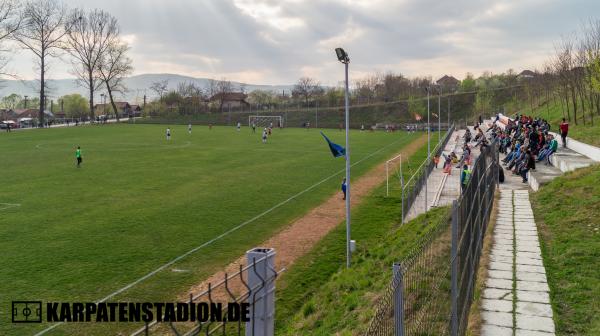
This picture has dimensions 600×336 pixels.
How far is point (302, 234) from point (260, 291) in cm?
1149

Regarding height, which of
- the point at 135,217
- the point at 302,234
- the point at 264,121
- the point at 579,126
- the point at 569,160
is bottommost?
the point at 302,234

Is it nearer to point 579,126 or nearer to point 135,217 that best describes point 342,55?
point 135,217

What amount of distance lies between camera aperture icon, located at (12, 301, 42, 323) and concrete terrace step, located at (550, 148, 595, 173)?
18.8 metres

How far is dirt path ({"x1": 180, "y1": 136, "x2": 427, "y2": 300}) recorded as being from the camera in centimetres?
1229

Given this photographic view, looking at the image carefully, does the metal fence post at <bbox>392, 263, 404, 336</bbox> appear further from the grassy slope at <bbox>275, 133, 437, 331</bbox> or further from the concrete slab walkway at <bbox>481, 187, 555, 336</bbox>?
the grassy slope at <bbox>275, 133, 437, 331</bbox>

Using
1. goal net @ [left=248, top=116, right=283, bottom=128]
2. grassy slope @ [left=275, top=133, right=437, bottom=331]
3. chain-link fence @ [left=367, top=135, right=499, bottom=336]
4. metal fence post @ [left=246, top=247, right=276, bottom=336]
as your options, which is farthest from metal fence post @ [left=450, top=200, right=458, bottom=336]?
goal net @ [left=248, top=116, right=283, bottom=128]

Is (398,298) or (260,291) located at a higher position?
(398,298)

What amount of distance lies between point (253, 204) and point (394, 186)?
8.74 m

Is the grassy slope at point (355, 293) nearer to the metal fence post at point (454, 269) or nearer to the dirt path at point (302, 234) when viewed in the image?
the metal fence post at point (454, 269)

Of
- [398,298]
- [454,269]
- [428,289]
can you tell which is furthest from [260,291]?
[454,269]

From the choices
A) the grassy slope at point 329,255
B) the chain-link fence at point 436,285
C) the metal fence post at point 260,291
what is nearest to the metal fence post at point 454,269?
the chain-link fence at point 436,285

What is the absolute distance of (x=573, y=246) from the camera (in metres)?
9.94

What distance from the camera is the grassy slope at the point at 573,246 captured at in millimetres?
7031

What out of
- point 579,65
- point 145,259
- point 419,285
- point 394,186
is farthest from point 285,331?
point 579,65
